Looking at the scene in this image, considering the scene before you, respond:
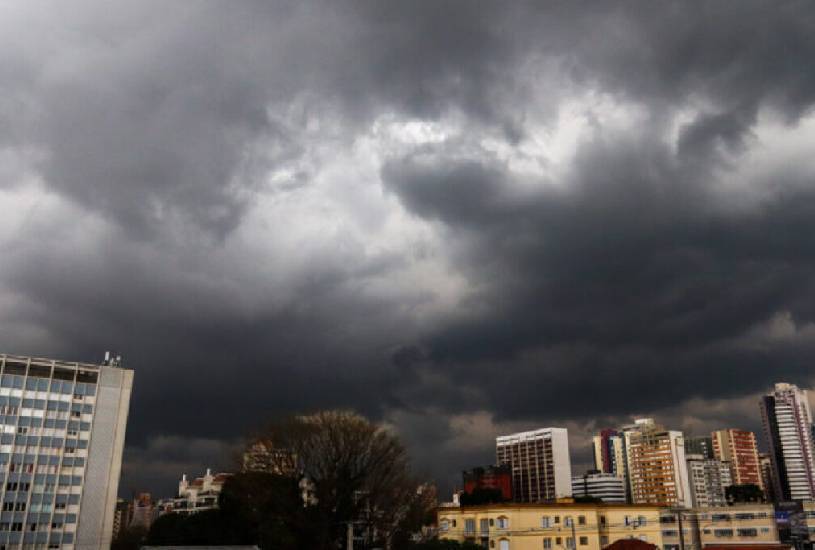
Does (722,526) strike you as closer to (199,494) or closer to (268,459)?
(268,459)

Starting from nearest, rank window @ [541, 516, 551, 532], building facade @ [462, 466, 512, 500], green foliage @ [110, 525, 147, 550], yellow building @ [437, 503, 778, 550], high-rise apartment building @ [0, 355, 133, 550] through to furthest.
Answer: yellow building @ [437, 503, 778, 550] → window @ [541, 516, 551, 532] → high-rise apartment building @ [0, 355, 133, 550] → green foliage @ [110, 525, 147, 550] → building facade @ [462, 466, 512, 500]

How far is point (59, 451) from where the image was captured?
3504 inches

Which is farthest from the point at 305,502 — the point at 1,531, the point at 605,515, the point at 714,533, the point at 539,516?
the point at 714,533

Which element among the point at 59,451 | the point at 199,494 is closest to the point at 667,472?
the point at 199,494

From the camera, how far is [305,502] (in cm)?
6319

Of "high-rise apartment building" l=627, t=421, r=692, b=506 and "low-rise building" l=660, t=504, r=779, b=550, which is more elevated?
"high-rise apartment building" l=627, t=421, r=692, b=506

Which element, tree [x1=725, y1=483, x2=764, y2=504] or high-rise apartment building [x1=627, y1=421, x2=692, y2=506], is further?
high-rise apartment building [x1=627, y1=421, x2=692, y2=506]

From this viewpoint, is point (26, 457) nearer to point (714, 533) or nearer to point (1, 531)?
point (1, 531)

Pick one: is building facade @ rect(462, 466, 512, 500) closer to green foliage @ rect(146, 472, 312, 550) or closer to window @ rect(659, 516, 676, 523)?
window @ rect(659, 516, 676, 523)

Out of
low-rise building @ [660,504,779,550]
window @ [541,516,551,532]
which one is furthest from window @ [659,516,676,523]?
window @ [541,516,551,532]

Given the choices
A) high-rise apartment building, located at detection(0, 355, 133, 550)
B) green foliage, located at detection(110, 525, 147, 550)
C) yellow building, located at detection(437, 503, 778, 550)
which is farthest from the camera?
green foliage, located at detection(110, 525, 147, 550)

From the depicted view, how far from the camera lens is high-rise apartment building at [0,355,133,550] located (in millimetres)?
84750

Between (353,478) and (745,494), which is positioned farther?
(745,494)

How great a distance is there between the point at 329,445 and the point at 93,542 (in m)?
48.7
